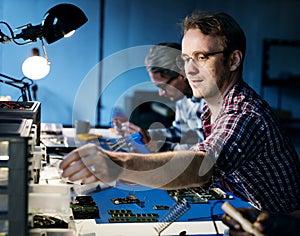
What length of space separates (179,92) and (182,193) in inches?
70.8

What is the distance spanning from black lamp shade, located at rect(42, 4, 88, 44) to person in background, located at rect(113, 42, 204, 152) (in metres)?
1.58

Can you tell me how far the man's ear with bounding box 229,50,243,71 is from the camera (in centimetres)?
230

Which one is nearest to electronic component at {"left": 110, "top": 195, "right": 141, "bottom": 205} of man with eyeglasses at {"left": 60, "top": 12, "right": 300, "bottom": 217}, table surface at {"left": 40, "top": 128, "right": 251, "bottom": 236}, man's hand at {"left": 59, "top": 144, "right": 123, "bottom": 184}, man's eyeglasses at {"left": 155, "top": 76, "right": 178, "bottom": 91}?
table surface at {"left": 40, "top": 128, "right": 251, "bottom": 236}

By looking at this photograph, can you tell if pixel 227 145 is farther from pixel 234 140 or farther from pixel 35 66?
pixel 35 66

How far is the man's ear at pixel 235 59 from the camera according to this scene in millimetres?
2299

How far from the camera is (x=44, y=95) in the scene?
6.47m

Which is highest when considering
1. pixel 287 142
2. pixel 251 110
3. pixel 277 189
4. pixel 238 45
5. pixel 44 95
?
pixel 238 45

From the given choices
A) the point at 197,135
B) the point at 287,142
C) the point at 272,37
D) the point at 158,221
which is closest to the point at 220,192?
the point at 287,142

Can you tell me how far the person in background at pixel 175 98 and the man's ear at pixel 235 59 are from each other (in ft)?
4.73

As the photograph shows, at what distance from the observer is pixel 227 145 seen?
74.6 inches

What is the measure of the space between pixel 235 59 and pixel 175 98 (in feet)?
6.09

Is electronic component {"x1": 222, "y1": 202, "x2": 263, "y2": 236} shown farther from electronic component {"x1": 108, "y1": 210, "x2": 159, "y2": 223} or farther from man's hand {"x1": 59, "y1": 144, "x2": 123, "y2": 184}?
electronic component {"x1": 108, "y1": 210, "x2": 159, "y2": 223}

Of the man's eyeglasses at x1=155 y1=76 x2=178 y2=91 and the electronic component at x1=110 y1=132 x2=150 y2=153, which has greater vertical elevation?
the man's eyeglasses at x1=155 y1=76 x2=178 y2=91

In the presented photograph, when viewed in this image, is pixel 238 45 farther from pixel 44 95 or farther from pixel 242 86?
pixel 44 95
